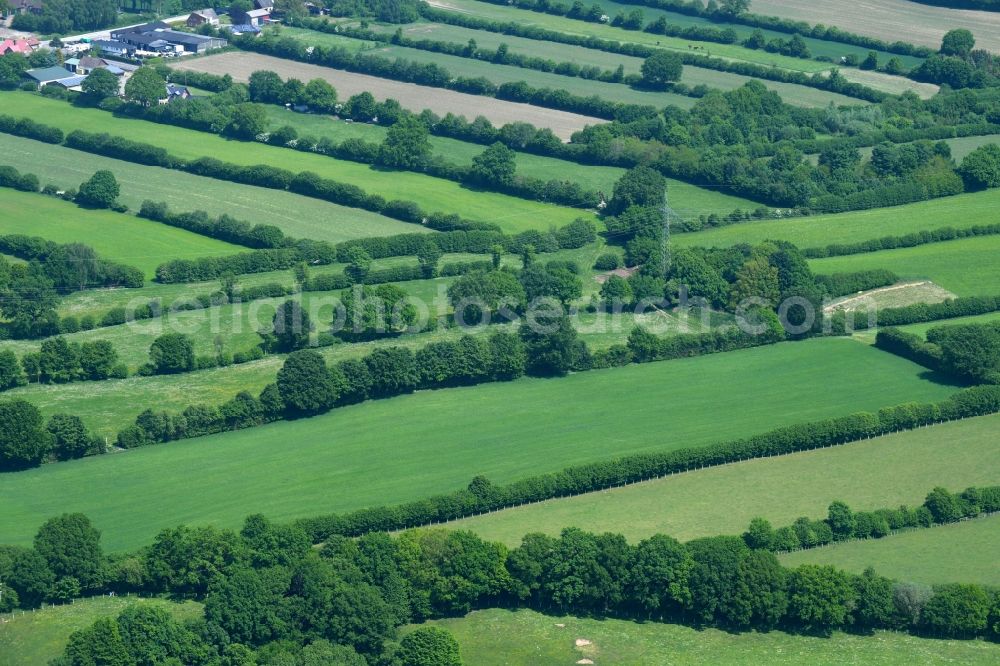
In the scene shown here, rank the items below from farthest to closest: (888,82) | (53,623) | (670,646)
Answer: (888,82) < (53,623) < (670,646)

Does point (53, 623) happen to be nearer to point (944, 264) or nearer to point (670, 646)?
point (670, 646)

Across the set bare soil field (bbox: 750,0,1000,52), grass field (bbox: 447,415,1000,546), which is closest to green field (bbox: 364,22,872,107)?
bare soil field (bbox: 750,0,1000,52)

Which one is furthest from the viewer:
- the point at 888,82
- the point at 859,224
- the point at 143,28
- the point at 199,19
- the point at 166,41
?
the point at 199,19

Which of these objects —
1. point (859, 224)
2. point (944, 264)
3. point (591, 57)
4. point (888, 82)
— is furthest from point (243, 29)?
point (944, 264)

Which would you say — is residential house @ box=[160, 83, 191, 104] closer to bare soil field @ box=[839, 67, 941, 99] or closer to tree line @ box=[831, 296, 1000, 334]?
bare soil field @ box=[839, 67, 941, 99]

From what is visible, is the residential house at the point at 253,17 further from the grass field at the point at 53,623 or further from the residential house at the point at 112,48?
the grass field at the point at 53,623

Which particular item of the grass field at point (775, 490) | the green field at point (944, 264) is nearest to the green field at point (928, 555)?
the grass field at point (775, 490)

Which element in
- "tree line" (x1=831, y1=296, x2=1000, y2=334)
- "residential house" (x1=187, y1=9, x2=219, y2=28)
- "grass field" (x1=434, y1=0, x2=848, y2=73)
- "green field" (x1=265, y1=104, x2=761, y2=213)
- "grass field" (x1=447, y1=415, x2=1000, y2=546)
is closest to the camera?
"grass field" (x1=447, y1=415, x2=1000, y2=546)

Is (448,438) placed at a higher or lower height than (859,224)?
lower
